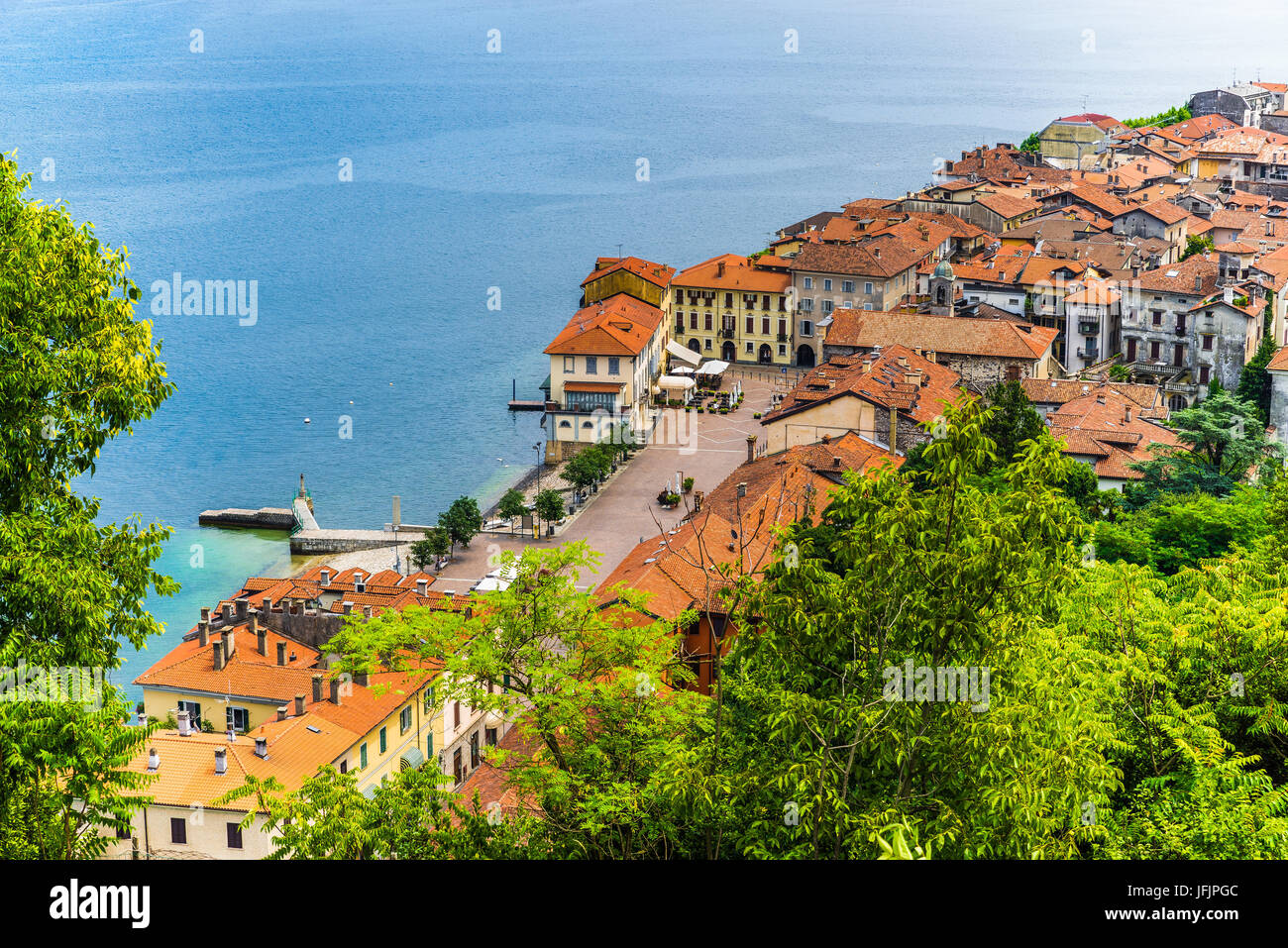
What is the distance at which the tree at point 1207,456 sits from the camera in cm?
3441

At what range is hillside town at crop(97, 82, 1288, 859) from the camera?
25.7 metres

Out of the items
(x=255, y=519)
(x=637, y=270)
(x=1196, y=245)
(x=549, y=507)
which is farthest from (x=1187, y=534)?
(x=1196, y=245)

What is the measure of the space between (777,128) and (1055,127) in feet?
164

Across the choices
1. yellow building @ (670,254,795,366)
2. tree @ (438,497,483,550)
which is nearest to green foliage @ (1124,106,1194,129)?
yellow building @ (670,254,795,366)

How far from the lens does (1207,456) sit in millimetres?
35781

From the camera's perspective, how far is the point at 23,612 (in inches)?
428

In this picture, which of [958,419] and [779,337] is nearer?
[958,419]

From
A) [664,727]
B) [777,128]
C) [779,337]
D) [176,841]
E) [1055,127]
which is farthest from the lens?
[777,128]

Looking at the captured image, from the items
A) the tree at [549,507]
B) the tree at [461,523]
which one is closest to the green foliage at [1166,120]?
the tree at [549,507]

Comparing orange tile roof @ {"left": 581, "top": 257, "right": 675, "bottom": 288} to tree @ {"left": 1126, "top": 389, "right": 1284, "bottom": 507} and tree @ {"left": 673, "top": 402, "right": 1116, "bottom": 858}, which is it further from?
tree @ {"left": 673, "top": 402, "right": 1116, "bottom": 858}
